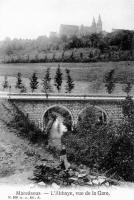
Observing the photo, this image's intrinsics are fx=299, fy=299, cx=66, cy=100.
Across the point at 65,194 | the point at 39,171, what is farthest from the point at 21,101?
the point at 65,194

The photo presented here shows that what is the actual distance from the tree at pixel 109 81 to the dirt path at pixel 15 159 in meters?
8.71

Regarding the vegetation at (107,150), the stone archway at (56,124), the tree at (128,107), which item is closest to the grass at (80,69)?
the tree at (128,107)

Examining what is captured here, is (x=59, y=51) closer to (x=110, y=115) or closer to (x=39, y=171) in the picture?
(x=110, y=115)

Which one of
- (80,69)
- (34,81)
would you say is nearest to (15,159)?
(34,81)

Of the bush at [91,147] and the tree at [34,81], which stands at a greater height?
the tree at [34,81]

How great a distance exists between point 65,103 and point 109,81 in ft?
Result: 13.4

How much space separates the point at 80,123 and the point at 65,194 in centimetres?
1449

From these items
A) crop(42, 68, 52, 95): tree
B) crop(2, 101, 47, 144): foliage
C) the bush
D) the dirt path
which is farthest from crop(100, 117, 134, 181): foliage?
crop(42, 68, 52, 95): tree

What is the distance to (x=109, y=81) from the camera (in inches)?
965

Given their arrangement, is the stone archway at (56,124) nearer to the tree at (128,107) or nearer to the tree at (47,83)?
the tree at (47,83)

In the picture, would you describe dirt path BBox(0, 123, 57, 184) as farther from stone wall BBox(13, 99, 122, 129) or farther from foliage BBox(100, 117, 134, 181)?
stone wall BBox(13, 99, 122, 129)

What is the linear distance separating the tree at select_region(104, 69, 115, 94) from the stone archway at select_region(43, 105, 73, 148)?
12.8ft

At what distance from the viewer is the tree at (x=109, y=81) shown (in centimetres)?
2461

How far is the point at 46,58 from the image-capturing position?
84.8 ft
